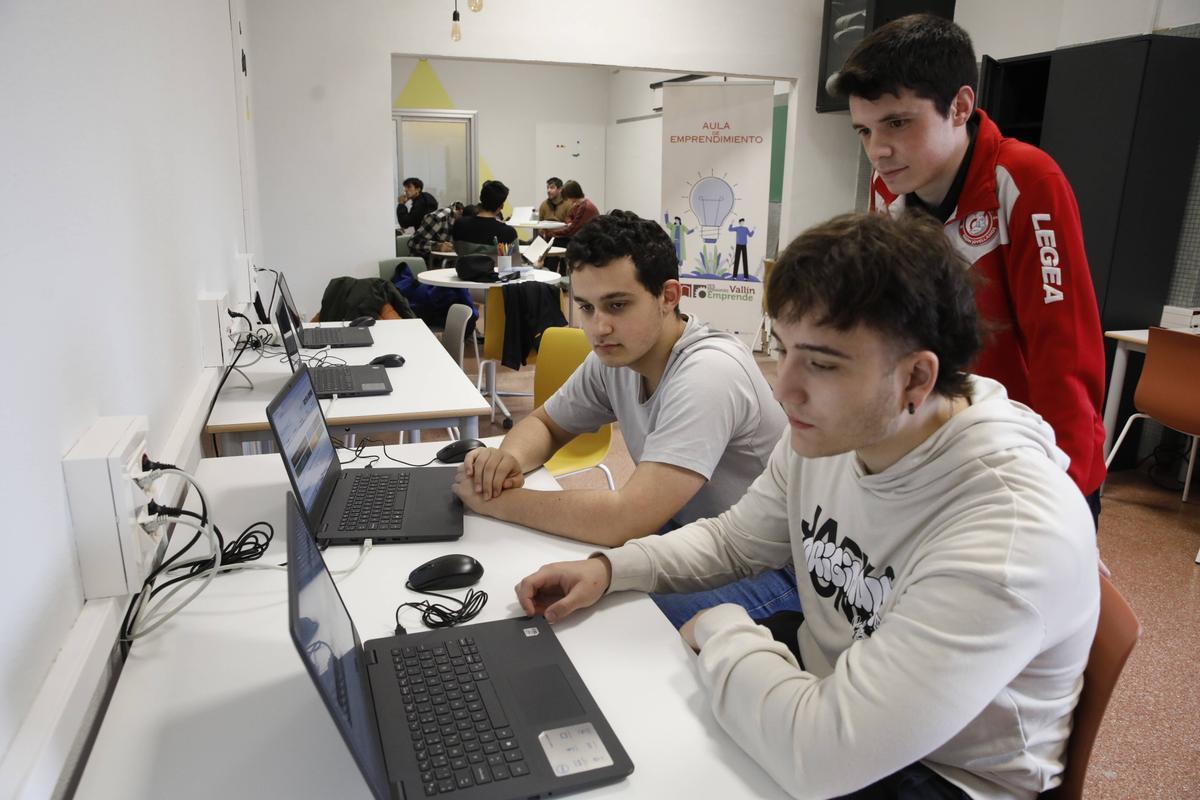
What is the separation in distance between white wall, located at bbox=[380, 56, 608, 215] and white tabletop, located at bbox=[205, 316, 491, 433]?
824 centimetres

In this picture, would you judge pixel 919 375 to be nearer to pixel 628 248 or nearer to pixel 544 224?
pixel 628 248

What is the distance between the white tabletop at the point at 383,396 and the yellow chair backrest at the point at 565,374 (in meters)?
0.28

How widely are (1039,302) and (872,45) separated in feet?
1.91

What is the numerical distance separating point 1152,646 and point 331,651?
2.81 m

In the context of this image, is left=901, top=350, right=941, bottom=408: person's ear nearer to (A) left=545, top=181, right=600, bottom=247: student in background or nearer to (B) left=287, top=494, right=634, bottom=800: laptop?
(B) left=287, top=494, right=634, bottom=800: laptop

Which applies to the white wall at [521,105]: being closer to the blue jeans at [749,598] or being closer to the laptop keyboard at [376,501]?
the laptop keyboard at [376,501]

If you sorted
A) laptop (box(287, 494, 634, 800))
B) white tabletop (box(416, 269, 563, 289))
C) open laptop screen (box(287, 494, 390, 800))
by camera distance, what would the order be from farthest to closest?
white tabletop (box(416, 269, 563, 289)), laptop (box(287, 494, 634, 800)), open laptop screen (box(287, 494, 390, 800))

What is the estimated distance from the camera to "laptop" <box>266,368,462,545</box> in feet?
4.74

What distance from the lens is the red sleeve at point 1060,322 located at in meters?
1.51

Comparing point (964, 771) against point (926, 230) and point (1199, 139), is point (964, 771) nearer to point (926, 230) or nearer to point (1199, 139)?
point (926, 230)

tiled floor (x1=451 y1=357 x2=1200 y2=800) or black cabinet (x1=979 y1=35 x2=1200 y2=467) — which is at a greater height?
black cabinet (x1=979 y1=35 x2=1200 y2=467)

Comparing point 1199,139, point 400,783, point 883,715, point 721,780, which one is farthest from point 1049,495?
point 1199,139

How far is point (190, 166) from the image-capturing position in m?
2.32

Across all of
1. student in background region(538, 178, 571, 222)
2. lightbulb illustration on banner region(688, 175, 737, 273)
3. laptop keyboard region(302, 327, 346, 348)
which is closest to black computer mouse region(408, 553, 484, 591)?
laptop keyboard region(302, 327, 346, 348)
